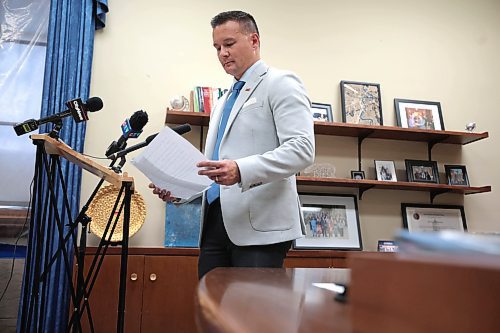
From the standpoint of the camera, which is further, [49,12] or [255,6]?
[255,6]

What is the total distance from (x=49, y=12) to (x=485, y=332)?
3068 mm

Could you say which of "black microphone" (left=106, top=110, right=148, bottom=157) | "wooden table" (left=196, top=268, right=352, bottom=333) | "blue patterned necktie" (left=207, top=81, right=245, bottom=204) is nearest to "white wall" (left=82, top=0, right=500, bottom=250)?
"black microphone" (left=106, top=110, right=148, bottom=157)

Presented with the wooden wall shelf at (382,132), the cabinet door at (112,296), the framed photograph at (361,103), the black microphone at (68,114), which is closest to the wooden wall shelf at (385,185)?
the wooden wall shelf at (382,132)

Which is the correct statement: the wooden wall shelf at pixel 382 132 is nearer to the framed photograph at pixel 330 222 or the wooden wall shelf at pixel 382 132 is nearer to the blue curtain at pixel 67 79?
the framed photograph at pixel 330 222

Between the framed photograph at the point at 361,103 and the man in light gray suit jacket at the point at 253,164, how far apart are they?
1711mm

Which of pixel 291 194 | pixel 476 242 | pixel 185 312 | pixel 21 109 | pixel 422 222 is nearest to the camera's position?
pixel 476 242

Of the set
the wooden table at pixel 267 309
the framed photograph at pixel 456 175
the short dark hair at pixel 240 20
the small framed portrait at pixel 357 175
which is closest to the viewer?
the wooden table at pixel 267 309

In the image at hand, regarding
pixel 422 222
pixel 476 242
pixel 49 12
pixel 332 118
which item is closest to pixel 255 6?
pixel 332 118

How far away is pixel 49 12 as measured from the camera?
276cm

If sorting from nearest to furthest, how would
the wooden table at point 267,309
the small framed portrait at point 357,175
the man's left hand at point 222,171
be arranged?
the wooden table at point 267,309 → the man's left hand at point 222,171 → the small framed portrait at point 357,175

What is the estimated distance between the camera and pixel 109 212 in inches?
99.2

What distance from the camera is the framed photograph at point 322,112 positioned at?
9.89ft

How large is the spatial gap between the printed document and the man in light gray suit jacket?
6 cm

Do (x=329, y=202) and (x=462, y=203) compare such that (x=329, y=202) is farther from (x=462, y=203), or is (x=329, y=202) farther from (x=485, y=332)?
(x=485, y=332)
